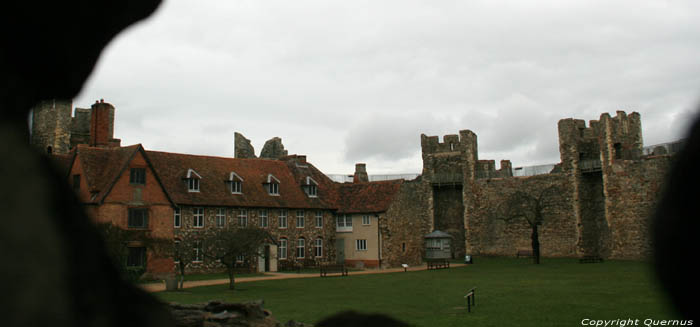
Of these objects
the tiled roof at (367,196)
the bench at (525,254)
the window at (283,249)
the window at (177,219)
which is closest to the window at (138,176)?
the window at (177,219)

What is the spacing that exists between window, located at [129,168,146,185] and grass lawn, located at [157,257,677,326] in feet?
36.7

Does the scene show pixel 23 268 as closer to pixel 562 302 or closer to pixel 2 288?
pixel 2 288

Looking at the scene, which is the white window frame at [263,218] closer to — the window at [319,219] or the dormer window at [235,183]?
the dormer window at [235,183]

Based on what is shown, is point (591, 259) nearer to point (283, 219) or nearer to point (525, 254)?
point (525, 254)

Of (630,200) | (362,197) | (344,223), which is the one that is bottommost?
(344,223)

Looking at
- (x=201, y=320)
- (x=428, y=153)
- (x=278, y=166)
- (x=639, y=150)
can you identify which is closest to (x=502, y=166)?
(x=428, y=153)

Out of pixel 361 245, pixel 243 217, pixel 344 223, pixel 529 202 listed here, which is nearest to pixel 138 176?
pixel 243 217

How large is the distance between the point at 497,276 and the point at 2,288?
3370 centimetres

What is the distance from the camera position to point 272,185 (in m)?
46.8

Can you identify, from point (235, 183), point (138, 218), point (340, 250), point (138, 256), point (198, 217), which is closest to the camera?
point (138, 256)

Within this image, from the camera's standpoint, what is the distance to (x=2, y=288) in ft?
4.68

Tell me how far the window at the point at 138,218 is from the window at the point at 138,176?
184 cm

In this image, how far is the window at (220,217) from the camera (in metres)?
42.1

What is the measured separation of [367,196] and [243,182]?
11093mm
